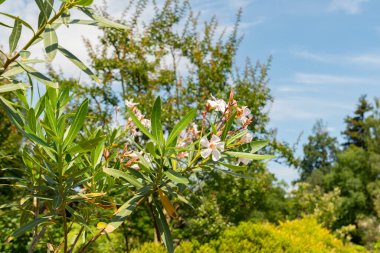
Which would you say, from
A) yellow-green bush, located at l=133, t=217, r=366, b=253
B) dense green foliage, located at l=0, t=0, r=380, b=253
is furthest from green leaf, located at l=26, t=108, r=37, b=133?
yellow-green bush, located at l=133, t=217, r=366, b=253

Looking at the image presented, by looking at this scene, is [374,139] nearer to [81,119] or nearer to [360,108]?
Answer: [360,108]

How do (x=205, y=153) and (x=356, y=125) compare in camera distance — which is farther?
(x=356, y=125)

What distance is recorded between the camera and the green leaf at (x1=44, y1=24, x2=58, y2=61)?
212 centimetres

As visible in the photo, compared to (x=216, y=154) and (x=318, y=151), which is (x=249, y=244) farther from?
(x=318, y=151)

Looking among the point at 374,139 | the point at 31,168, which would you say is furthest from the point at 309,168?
the point at 31,168

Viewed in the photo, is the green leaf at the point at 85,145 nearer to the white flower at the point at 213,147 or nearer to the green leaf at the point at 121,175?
the green leaf at the point at 121,175

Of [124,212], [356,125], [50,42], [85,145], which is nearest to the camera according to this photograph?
[50,42]

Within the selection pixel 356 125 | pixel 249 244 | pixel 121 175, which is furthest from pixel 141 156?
pixel 356 125

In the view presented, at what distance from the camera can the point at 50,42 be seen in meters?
2.16

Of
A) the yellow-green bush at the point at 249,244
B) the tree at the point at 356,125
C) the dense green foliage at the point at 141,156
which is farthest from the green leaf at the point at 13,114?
the tree at the point at 356,125

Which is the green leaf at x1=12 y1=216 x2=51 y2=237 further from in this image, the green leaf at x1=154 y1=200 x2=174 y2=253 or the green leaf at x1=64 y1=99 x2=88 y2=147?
the green leaf at x1=154 y1=200 x2=174 y2=253

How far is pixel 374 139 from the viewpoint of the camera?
98.0ft

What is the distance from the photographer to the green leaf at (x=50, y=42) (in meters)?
2.12

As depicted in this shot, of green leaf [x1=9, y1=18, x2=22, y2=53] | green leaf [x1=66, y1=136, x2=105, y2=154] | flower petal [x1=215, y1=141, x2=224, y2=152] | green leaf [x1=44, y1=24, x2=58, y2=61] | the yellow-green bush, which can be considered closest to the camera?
green leaf [x1=44, y1=24, x2=58, y2=61]
